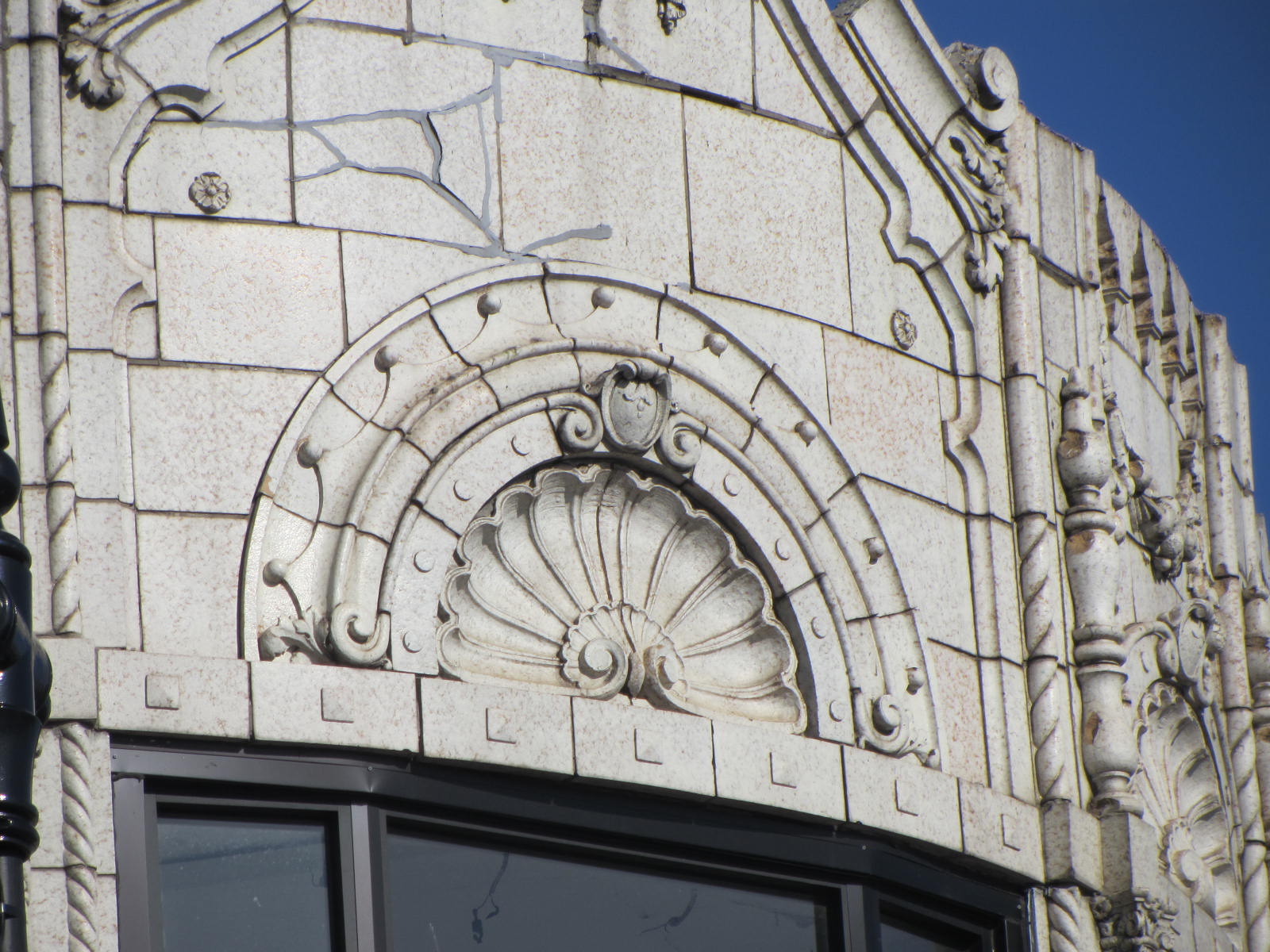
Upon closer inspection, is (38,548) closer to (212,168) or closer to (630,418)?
(212,168)

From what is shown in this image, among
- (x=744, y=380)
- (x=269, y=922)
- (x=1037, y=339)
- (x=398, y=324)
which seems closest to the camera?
(x=269, y=922)

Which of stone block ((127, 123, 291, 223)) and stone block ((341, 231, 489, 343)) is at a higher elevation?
stone block ((127, 123, 291, 223))

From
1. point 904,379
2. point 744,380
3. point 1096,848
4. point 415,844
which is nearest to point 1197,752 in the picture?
point 1096,848

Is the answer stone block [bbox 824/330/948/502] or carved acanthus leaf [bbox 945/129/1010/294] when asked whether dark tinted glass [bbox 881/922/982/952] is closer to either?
stone block [bbox 824/330/948/502]

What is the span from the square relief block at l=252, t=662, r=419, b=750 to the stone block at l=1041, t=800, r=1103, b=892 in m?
3.22

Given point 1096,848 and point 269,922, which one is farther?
point 1096,848

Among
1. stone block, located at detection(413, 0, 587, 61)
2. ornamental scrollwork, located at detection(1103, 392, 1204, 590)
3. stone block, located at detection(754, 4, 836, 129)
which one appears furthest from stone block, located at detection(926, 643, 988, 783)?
stone block, located at detection(413, 0, 587, 61)

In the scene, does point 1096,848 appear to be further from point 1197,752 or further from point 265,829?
point 265,829

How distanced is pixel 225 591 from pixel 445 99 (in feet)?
7.70

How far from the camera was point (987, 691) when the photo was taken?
10578 millimetres

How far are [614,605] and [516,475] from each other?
2.26 ft

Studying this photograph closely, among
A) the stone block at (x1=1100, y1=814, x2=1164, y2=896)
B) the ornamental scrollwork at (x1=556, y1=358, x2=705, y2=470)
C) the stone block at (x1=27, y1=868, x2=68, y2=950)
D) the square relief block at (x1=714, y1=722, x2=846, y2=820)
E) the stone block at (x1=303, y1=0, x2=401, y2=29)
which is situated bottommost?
the stone block at (x1=27, y1=868, x2=68, y2=950)

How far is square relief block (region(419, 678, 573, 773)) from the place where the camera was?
8.82m

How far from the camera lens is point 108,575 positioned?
8.53 m
